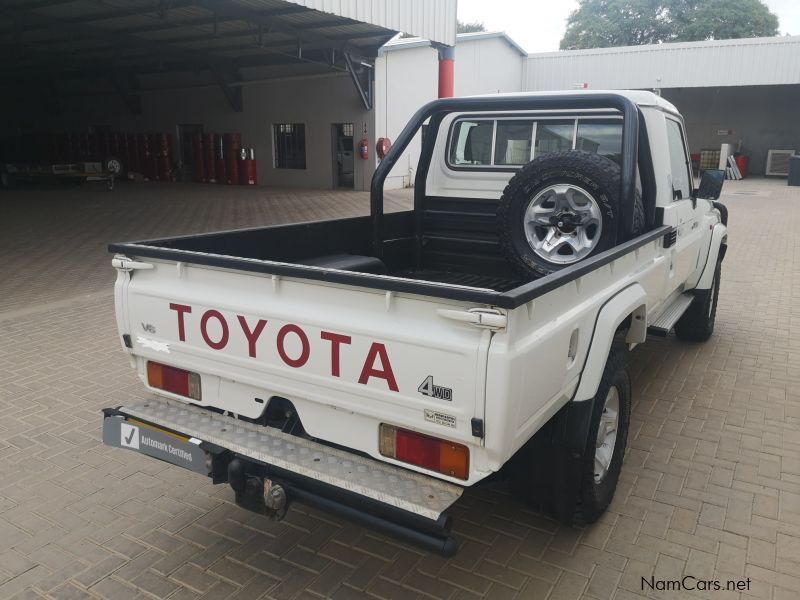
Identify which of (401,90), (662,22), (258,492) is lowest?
(258,492)

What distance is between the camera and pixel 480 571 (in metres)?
2.89

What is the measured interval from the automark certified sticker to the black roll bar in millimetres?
1876

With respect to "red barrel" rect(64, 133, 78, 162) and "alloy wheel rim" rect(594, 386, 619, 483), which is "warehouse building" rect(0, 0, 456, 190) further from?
"alloy wheel rim" rect(594, 386, 619, 483)

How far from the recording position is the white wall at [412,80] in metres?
20.6

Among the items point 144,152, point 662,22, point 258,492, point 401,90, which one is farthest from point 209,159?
point 662,22

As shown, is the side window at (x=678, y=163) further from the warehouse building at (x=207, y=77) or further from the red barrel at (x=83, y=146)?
the red barrel at (x=83, y=146)

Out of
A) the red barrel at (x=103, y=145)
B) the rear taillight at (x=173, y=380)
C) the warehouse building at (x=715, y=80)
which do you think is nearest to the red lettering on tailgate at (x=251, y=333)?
the rear taillight at (x=173, y=380)

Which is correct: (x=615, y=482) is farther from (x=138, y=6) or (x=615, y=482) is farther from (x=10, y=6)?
(x=10, y=6)

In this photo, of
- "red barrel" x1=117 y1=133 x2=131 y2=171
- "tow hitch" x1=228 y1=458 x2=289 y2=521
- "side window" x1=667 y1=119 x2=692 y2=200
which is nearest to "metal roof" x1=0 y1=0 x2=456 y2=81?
"red barrel" x1=117 y1=133 x2=131 y2=171

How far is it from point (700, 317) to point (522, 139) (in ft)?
8.32

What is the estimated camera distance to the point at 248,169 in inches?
941

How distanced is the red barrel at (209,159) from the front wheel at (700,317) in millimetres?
21622

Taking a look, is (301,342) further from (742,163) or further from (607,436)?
(742,163)

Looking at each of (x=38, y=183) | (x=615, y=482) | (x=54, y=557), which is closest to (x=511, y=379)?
(x=615, y=482)
